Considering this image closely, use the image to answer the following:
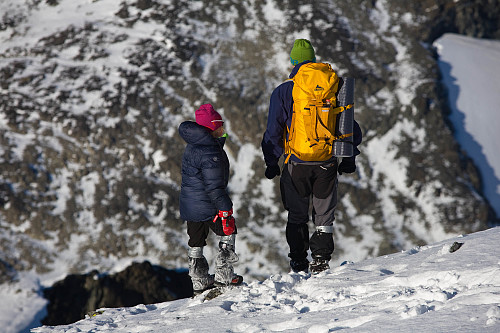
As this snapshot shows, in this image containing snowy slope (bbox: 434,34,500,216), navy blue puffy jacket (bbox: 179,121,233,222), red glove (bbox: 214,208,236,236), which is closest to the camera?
navy blue puffy jacket (bbox: 179,121,233,222)

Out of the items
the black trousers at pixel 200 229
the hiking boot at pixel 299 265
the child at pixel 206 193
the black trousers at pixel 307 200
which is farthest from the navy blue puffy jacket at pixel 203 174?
the hiking boot at pixel 299 265

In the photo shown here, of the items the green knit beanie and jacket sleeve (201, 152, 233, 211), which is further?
the green knit beanie

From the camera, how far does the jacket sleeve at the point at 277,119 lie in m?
5.10

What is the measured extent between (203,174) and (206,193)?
10.6 inches

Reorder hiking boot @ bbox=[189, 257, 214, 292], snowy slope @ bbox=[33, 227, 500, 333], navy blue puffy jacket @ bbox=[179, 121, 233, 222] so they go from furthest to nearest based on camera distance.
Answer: hiking boot @ bbox=[189, 257, 214, 292]
navy blue puffy jacket @ bbox=[179, 121, 233, 222]
snowy slope @ bbox=[33, 227, 500, 333]

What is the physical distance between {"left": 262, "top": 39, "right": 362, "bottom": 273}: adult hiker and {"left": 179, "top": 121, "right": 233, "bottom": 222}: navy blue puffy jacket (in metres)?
0.64

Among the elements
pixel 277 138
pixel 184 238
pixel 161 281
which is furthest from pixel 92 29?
pixel 277 138

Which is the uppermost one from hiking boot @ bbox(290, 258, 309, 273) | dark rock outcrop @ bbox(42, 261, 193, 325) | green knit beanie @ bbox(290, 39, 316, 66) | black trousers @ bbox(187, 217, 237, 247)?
green knit beanie @ bbox(290, 39, 316, 66)

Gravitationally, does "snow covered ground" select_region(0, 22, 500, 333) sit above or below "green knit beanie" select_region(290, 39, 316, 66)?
below

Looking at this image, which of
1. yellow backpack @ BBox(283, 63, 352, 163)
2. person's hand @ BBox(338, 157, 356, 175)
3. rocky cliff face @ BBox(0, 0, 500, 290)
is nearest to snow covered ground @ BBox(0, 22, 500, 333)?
person's hand @ BBox(338, 157, 356, 175)

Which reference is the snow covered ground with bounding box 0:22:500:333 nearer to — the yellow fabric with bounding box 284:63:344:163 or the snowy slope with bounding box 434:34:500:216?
the yellow fabric with bounding box 284:63:344:163

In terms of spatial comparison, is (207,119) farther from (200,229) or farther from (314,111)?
(200,229)

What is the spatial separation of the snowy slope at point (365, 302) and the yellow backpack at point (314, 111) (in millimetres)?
1394

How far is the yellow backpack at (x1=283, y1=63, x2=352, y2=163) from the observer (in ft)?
15.7
